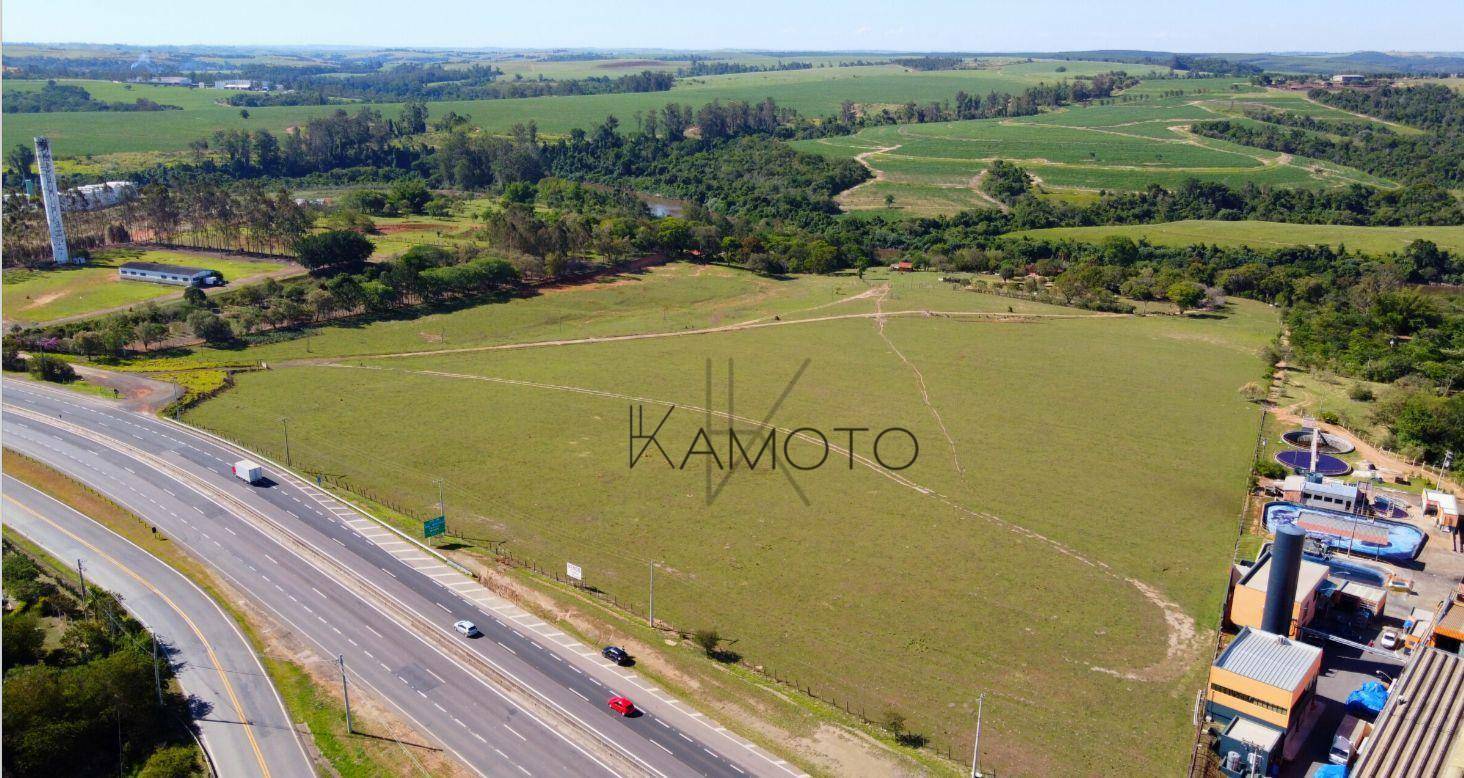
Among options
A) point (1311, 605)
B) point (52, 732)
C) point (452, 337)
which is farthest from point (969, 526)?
point (452, 337)

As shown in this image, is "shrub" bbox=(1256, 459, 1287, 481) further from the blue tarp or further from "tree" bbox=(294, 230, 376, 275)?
"tree" bbox=(294, 230, 376, 275)

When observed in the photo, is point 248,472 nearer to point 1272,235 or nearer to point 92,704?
point 92,704

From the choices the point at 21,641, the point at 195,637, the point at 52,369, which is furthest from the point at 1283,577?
the point at 52,369

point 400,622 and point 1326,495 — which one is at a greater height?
point 1326,495

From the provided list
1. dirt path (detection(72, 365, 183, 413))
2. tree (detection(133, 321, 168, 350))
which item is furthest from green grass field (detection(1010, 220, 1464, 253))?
dirt path (detection(72, 365, 183, 413))

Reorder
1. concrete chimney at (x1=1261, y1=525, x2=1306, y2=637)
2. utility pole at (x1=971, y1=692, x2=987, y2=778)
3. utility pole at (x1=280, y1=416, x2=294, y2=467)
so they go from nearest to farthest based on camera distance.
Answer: utility pole at (x1=971, y1=692, x2=987, y2=778) < concrete chimney at (x1=1261, y1=525, x2=1306, y2=637) < utility pole at (x1=280, y1=416, x2=294, y2=467)

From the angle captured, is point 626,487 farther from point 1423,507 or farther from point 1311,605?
point 1423,507
